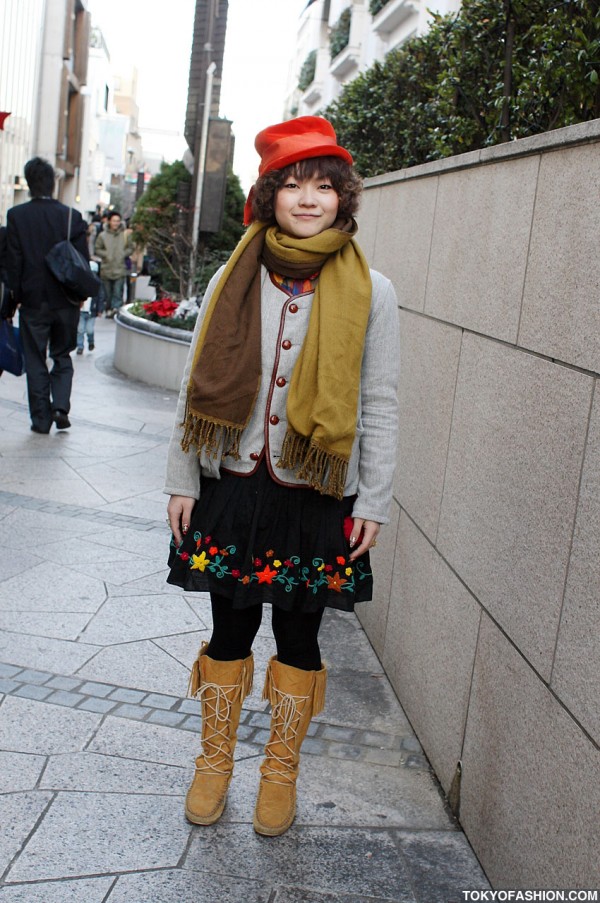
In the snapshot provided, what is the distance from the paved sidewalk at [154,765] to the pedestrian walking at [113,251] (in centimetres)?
1082

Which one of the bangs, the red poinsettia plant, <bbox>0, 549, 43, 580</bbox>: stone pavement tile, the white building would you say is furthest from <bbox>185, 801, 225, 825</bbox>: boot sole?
the red poinsettia plant

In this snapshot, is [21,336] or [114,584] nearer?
[114,584]

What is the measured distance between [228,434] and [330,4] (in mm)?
33430

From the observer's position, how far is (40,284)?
7797mm

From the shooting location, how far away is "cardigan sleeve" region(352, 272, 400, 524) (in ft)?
9.34

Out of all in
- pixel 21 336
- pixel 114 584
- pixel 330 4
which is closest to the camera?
pixel 114 584

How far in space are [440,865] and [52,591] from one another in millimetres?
2515

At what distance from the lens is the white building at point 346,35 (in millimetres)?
20156

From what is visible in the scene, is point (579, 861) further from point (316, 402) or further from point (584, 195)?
point (584, 195)

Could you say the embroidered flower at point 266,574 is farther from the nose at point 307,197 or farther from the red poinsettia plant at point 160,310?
the red poinsettia plant at point 160,310

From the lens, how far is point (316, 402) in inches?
106

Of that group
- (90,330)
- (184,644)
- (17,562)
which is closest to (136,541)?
(17,562)

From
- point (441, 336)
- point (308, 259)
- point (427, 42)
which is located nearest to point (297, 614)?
point (308, 259)

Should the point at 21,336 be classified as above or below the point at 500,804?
above
